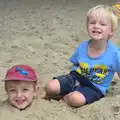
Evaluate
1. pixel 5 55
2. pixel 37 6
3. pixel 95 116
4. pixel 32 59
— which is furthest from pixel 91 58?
pixel 37 6

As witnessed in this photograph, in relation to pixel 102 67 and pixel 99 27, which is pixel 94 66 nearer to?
pixel 102 67

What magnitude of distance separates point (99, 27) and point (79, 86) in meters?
0.47

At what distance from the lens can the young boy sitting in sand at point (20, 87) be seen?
260cm

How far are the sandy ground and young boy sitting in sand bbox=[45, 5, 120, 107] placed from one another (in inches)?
3.8

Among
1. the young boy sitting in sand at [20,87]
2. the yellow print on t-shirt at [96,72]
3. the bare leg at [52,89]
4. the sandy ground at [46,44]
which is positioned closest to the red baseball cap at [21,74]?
the young boy sitting in sand at [20,87]

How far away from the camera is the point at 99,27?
2852mm

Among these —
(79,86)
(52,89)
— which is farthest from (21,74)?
(79,86)

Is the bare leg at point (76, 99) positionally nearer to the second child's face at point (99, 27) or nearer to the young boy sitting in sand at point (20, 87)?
the young boy sitting in sand at point (20, 87)

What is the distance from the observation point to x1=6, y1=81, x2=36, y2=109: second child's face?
8.57 feet

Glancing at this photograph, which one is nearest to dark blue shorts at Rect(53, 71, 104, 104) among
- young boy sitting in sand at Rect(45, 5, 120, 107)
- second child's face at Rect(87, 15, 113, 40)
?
young boy sitting in sand at Rect(45, 5, 120, 107)

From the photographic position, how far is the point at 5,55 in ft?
12.5

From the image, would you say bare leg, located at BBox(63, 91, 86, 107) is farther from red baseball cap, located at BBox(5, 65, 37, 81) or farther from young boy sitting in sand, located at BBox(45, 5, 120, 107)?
red baseball cap, located at BBox(5, 65, 37, 81)

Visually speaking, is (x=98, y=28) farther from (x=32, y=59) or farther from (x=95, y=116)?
(x=32, y=59)

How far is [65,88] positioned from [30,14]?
2345mm
